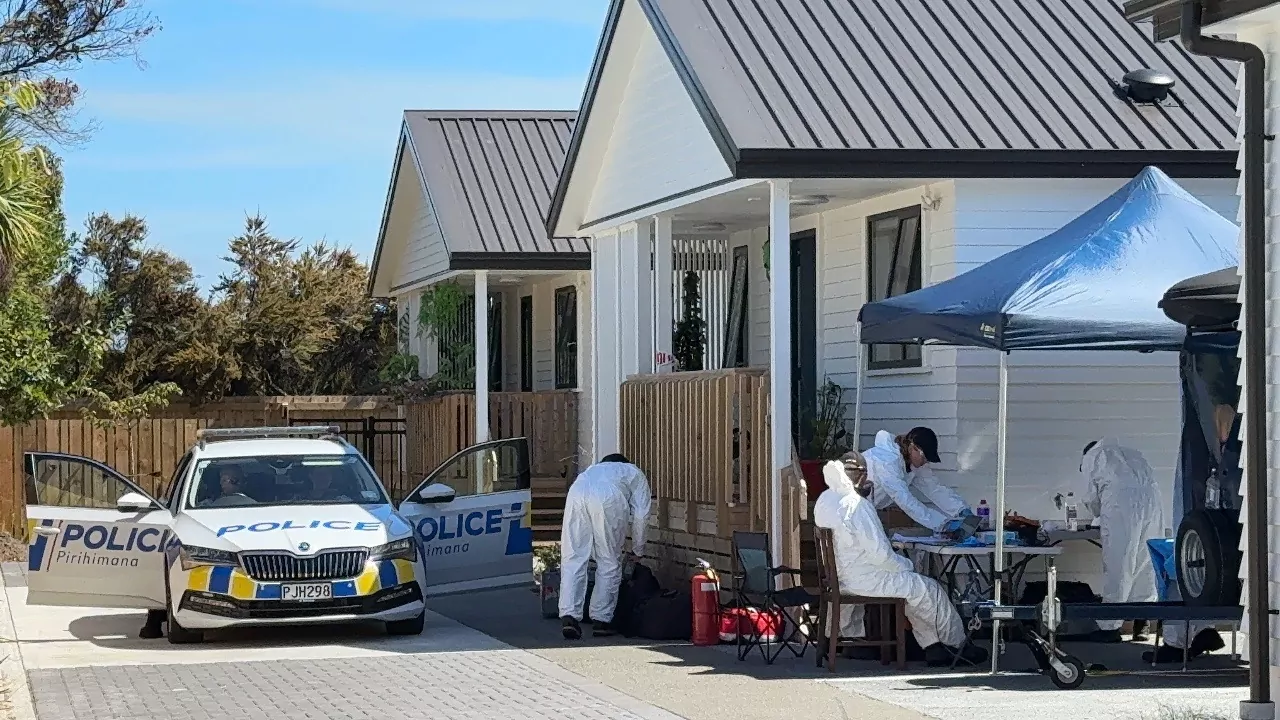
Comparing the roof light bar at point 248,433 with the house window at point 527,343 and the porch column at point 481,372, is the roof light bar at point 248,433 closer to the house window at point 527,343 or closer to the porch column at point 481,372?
the porch column at point 481,372

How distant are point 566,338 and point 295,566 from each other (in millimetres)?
12720

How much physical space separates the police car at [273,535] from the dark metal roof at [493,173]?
8.31 m

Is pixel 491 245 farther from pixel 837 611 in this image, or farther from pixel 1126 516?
pixel 837 611

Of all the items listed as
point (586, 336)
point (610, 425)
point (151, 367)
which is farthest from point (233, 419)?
point (610, 425)

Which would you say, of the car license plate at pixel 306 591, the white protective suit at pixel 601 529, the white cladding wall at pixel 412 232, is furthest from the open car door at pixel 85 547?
the white cladding wall at pixel 412 232

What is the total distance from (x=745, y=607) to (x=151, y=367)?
2082 centimetres

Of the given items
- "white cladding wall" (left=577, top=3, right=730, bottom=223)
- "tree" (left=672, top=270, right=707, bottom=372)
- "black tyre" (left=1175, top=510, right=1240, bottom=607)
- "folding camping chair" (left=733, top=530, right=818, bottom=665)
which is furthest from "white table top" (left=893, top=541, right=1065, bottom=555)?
"tree" (left=672, top=270, right=707, bottom=372)

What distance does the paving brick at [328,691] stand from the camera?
11.0m

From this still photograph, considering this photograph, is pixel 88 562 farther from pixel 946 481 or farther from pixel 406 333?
pixel 406 333

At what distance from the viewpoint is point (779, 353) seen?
14.9m

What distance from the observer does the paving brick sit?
11031 mm

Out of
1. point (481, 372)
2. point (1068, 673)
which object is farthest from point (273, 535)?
point (481, 372)

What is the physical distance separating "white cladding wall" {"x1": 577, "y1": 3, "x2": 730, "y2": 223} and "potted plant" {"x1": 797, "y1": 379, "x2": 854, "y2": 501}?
2.28 metres

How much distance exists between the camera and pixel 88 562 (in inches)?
599
